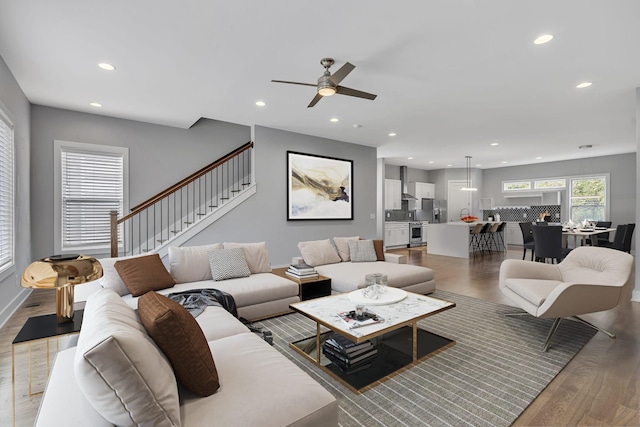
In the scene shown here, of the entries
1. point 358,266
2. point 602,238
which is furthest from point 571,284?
point 602,238

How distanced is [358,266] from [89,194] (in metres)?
4.60

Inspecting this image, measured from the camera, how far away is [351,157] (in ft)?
23.0

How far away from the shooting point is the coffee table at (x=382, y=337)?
2.09 meters

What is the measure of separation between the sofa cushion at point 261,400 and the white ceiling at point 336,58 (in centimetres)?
250

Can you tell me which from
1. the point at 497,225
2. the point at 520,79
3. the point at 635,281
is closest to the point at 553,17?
the point at 520,79

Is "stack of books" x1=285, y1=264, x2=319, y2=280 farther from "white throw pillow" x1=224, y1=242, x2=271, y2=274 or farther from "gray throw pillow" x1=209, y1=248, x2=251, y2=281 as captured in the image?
"gray throw pillow" x1=209, y1=248, x2=251, y2=281

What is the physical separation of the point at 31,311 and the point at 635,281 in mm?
7670

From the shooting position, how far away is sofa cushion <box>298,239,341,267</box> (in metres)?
4.34

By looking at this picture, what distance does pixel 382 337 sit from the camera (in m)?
2.71

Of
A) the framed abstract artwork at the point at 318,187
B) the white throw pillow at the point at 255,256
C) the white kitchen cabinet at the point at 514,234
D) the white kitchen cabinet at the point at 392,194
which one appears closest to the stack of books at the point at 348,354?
the white throw pillow at the point at 255,256

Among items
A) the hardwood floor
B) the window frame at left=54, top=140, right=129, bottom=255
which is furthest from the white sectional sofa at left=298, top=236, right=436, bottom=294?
the window frame at left=54, top=140, right=129, bottom=255

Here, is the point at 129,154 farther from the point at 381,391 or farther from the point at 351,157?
the point at 381,391

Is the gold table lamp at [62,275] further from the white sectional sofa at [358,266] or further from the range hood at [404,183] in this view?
the range hood at [404,183]

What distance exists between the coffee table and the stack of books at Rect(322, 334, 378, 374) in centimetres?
4
